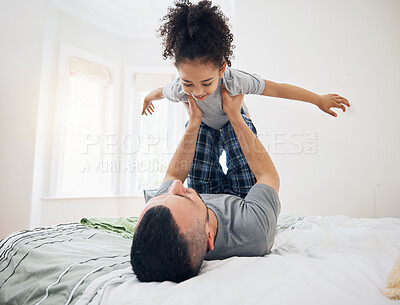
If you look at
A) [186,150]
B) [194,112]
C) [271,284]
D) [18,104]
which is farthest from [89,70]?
[271,284]

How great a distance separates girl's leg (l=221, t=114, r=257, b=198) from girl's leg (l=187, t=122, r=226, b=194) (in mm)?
58

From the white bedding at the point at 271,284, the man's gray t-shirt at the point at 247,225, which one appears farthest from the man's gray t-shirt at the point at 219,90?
the white bedding at the point at 271,284

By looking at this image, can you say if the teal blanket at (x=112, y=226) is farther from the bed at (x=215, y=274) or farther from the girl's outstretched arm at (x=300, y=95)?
the girl's outstretched arm at (x=300, y=95)

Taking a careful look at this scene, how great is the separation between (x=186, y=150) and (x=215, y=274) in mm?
835

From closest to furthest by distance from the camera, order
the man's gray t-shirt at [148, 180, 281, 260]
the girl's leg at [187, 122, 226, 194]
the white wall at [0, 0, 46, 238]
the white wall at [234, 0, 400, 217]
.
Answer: the man's gray t-shirt at [148, 180, 281, 260] → the girl's leg at [187, 122, 226, 194] → the white wall at [234, 0, 400, 217] → the white wall at [0, 0, 46, 238]

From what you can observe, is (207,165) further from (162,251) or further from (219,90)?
(162,251)

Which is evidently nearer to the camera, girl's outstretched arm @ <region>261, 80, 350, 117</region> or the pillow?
the pillow

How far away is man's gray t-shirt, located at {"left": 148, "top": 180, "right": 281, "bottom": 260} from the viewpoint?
0.93 meters

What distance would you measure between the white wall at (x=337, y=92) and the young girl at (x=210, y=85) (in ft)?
4.17

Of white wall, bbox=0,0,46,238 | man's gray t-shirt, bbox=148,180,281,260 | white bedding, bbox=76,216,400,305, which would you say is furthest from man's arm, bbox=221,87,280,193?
white wall, bbox=0,0,46,238

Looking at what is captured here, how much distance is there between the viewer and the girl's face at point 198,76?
4.11ft

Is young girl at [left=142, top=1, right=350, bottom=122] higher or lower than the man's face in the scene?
higher

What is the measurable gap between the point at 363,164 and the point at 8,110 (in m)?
3.46

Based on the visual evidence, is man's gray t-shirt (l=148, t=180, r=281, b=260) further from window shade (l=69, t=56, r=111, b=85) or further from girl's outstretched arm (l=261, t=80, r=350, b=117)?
window shade (l=69, t=56, r=111, b=85)
